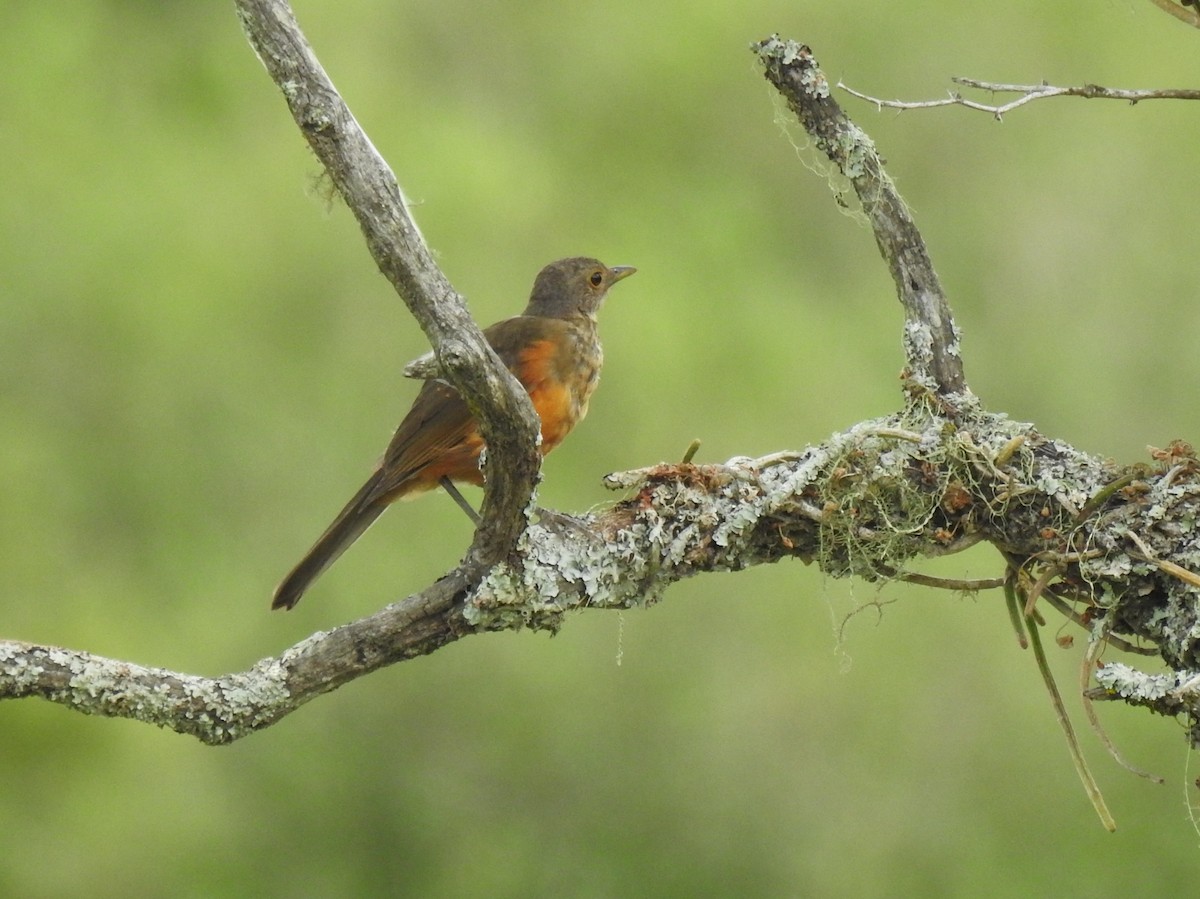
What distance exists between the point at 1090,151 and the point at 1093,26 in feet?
2.71

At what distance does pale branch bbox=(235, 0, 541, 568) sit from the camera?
7.85ft

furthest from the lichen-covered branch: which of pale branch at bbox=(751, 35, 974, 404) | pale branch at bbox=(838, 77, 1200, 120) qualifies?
pale branch at bbox=(838, 77, 1200, 120)

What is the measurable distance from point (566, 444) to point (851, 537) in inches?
226

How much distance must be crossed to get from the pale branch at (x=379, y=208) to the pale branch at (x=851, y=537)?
0.07ft

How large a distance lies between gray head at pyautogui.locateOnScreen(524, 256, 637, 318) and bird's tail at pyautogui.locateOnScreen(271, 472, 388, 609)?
906mm

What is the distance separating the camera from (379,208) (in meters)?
2.43

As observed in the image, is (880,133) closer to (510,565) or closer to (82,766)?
(82,766)

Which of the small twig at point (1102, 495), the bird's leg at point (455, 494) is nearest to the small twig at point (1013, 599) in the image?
the small twig at point (1102, 495)

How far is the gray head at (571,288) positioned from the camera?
480 cm

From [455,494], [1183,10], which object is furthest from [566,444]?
[1183,10]

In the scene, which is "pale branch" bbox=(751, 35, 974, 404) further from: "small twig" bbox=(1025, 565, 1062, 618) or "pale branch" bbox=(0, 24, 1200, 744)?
"small twig" bbox=(1025, 565, 1062, 618)

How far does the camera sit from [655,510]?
3.09 metres

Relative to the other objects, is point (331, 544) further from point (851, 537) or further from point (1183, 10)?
point (1183, 10)

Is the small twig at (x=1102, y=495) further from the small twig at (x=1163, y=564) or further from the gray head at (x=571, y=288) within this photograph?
the gray head at (x=571, y=288)
